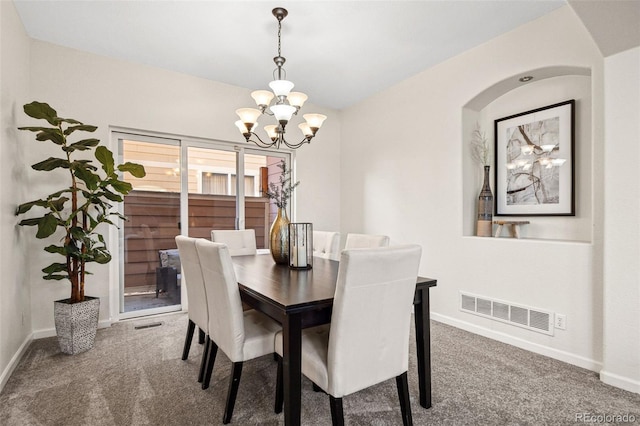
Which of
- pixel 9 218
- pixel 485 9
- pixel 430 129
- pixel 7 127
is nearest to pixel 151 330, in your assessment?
pixel 9 218

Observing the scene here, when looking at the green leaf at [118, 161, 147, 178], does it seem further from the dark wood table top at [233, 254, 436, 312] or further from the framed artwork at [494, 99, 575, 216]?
the framed artwork at [494, 99, 575, 216]

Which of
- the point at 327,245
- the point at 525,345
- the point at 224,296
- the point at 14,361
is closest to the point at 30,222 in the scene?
the point at 14,361

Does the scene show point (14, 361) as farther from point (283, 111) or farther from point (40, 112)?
point (283, 111)

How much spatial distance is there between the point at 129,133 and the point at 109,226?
102 centimetres

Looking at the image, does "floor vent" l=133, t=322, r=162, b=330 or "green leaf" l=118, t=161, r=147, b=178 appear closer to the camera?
"green leaf" l=118, t=161, r=147, b=178

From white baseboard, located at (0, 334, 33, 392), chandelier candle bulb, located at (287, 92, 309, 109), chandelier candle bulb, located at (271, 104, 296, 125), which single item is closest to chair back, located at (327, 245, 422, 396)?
chandelier candle bulb, located at (271, 104, 296, 125)

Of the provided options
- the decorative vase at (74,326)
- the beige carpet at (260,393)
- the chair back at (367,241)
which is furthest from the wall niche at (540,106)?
the decorative vase at (74,326)

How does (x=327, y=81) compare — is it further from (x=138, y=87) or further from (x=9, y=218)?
(x=9, y=218)

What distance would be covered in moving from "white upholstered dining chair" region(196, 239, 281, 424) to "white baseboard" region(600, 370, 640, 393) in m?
2.19

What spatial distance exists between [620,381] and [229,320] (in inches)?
98.3

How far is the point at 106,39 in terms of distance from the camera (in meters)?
3.02

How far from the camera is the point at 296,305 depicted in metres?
1.43

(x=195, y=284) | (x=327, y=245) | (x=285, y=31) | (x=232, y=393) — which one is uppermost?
(x=285, y=31)

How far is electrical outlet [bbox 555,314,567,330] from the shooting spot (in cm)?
251
